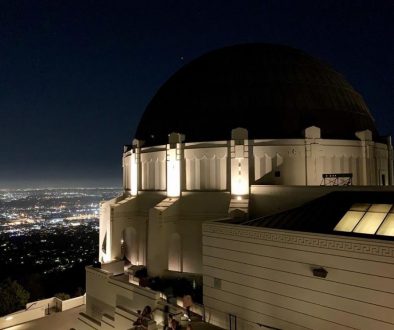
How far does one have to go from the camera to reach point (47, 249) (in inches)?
3718

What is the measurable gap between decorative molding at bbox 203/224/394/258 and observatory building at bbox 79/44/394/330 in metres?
0.04

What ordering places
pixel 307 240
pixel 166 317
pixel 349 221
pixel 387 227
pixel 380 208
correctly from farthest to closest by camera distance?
1. pixel 166 317
2. pixel 380 208
3. pixel 349 221
4. pixel 307 240
5. pixel 387 227

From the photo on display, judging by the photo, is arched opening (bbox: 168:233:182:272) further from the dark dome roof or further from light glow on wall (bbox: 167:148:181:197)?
the dark dome roof

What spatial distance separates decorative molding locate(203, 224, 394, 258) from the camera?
39.1ft

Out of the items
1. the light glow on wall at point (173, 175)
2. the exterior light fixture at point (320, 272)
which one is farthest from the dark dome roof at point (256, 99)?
the exterior light fixture at point (320, 272)

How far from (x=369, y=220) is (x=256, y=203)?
32.1 ft

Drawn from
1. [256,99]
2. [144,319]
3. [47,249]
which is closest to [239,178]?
[256,99]

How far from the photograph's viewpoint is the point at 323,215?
15.4 metres

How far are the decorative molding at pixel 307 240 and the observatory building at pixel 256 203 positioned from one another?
4cm

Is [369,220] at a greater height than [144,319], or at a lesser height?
greater

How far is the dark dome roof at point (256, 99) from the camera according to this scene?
25.3 meters

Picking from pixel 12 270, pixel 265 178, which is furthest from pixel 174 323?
pixel 12 270

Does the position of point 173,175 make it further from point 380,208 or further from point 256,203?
point 380,208

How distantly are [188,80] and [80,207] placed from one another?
185637 millimetres
